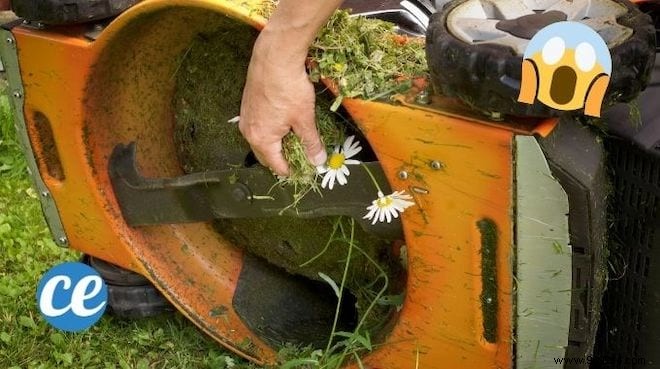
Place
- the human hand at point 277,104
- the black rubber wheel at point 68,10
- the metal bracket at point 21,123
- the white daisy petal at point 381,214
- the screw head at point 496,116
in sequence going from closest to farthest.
Answer: the screw head at point 496,116
the human hand at point 277,104
the white daisy petal at point 381,214
the black rubber wheel at point 68,10
the metal bracket at point 21,123

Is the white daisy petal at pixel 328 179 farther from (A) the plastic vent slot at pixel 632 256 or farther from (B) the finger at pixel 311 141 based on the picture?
(A) the plastic vent slot at pixel 632 256

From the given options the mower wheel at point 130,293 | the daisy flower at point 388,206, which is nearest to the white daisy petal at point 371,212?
the daisy flower at point 388,206

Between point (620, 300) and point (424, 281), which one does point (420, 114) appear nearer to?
point (424, 281)

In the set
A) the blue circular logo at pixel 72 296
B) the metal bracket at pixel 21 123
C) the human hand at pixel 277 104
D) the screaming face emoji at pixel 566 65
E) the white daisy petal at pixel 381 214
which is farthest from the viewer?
the blue circular logo at pixel 72 296

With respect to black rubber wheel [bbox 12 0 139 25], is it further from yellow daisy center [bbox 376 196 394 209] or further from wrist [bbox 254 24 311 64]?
yellow daisy center [bbox 376 196 394 209]

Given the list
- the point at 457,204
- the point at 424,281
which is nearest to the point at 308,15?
the point at 457,204

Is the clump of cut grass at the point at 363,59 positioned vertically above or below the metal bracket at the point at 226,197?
above

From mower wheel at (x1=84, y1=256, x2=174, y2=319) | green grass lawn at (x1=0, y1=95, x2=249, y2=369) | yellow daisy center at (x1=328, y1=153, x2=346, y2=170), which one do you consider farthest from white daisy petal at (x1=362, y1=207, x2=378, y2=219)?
mower wheel at (x1=84, y1=256, x2=174, y2=319)

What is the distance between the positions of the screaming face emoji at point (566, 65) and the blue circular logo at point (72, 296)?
123 centimetres

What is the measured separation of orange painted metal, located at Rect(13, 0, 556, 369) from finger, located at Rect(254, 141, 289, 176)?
0.54 ft

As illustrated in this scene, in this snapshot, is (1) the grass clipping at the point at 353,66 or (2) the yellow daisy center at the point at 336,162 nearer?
(1) the grass clipping at the point at 353,66

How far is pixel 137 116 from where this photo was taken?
2.21 metres

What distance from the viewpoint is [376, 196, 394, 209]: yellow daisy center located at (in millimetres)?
1804

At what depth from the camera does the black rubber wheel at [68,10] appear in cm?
203
